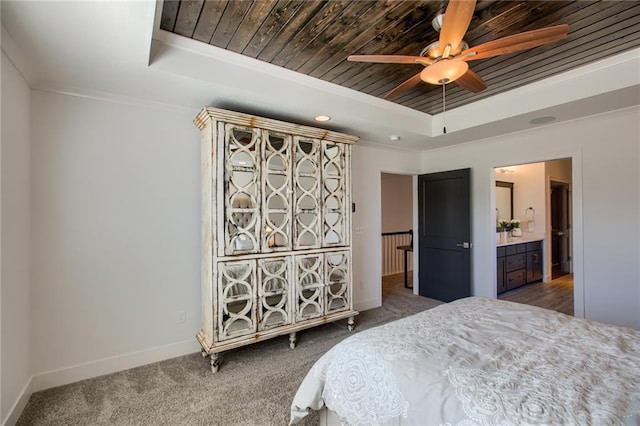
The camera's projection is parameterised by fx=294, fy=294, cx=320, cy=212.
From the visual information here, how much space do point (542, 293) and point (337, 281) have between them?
154 inches

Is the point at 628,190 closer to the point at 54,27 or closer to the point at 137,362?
the point at 54,27

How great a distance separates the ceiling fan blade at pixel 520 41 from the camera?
1529 mm

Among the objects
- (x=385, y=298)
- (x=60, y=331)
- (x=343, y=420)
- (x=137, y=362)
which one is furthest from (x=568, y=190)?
(x=60, y=331)

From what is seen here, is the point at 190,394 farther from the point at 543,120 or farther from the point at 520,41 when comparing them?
the point at 543,120

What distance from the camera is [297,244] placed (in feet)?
9.85

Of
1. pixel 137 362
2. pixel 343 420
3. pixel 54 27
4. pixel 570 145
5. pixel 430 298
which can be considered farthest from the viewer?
pixel 430 298

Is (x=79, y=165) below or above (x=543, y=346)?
above

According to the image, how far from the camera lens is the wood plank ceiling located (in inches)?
71.5

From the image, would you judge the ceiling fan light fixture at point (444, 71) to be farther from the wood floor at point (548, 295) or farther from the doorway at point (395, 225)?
the doorway at point (395, 225)

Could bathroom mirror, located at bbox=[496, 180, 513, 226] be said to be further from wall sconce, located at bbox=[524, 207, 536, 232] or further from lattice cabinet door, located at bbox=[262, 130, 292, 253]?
lattice cabinet door, located at bbox=[262, 130, 292, 253]

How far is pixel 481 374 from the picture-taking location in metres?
1.26

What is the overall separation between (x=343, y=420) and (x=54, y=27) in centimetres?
257

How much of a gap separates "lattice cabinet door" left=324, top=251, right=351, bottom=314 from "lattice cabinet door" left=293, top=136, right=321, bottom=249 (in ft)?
0.90

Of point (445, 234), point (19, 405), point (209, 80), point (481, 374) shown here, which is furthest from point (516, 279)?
point (19, 405)
